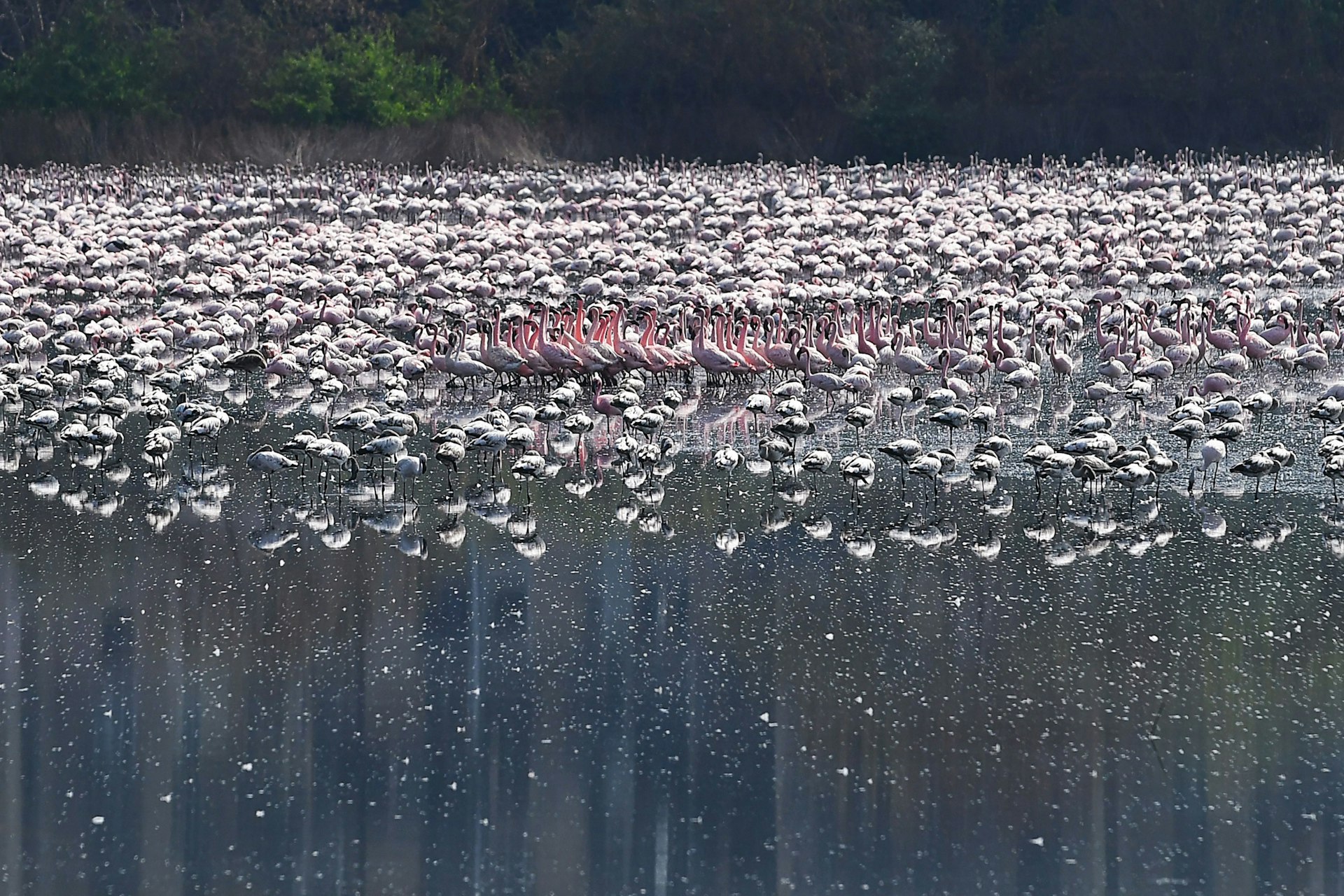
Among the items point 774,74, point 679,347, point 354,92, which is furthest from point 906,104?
point 679,347

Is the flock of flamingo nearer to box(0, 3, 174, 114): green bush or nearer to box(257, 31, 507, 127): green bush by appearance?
box(257, 31, 507, 127): green bush

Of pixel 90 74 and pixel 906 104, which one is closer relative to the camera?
pixel 906 104

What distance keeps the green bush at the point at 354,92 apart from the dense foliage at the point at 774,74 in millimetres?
53

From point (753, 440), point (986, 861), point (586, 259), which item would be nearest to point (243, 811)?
point (986, 861)

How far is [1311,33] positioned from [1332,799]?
33.5 m

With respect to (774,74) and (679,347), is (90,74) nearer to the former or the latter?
(774,74)

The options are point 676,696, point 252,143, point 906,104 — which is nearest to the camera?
point 676,696

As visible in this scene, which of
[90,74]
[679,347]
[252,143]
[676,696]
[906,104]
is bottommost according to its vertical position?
[252,143]

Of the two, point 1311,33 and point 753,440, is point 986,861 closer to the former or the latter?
point 753,440

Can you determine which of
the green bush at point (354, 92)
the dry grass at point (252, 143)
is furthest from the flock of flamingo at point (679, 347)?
the green bush at point (354, 92)

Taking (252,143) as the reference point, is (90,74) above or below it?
above

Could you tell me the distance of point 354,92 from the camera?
40375 mm

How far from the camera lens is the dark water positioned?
752 cm

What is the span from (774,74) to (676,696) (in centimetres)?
3348
